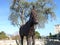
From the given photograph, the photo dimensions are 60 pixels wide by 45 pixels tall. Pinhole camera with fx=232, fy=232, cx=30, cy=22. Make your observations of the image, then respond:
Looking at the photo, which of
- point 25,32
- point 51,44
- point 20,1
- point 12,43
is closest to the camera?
point 25,32

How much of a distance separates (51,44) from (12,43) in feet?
12.5

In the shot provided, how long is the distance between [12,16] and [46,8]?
13.8 ft

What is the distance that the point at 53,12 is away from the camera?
2795cm

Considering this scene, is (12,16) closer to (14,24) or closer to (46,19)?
(14,24)

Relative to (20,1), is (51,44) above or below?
below

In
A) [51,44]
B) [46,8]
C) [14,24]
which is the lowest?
[51,44]

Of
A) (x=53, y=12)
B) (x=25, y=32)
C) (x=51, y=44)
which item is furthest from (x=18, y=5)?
(x=25, y=32)

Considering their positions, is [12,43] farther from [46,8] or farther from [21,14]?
[46,8]

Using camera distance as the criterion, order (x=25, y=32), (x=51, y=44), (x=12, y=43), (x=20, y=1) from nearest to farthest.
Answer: (x=25, y=32)
(x=51, y=44)
(x=12, y=43)
(x=20, y=1)

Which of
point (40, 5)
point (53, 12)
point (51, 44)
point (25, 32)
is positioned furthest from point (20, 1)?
point (25, 32)

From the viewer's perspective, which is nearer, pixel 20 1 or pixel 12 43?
pixel 12 43

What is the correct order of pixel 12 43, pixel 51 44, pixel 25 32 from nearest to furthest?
pixel 25 32, pixel 51 44, pixel 12 43

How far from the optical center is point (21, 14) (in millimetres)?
27219

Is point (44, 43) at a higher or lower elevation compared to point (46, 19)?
lower
